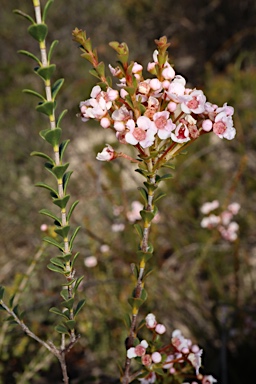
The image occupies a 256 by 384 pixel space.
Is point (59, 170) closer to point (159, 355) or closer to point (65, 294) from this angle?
point (65, 294)

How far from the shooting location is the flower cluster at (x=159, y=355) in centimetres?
73

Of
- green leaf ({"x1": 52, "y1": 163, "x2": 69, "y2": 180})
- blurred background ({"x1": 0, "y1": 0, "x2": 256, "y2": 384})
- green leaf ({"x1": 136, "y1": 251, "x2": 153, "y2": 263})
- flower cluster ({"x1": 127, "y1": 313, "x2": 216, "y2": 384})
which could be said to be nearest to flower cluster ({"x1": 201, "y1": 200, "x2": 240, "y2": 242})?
blurred background ({"x1": 0, "y1": 0, "x2": 256, "y2": 384})

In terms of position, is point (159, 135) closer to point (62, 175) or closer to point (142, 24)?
point (62, 175)

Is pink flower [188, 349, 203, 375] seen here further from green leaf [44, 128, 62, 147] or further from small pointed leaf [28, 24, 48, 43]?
small pointed leaf [28, 24, 48, 43]

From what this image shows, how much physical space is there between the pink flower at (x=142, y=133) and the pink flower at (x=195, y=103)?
0.06 meters

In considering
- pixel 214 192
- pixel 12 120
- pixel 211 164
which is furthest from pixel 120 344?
pixel 12 120

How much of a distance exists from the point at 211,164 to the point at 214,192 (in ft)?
1.39

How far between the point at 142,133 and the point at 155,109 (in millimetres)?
52

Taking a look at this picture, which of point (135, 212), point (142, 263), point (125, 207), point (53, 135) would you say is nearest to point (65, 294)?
point (142, 263)

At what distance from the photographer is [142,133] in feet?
1.95

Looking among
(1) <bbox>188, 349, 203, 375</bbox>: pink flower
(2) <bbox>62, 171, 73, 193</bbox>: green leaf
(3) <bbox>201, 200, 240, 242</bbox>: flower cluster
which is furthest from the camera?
(3) <bbox>201, 200, 240, 242</bbox>: flower cluster

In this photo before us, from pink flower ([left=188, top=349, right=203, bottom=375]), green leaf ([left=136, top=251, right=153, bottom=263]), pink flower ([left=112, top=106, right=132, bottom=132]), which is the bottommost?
pink flower ([left=188, top=349, right=203, bottom=375])

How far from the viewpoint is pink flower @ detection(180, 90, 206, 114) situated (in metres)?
0.61

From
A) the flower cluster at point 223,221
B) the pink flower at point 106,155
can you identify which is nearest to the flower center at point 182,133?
the pink flower at point 106,155
